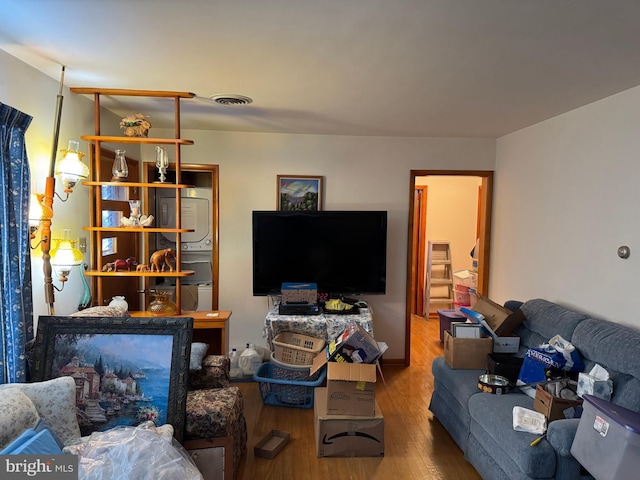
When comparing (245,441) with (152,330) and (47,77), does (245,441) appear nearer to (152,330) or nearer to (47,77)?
(152,330)

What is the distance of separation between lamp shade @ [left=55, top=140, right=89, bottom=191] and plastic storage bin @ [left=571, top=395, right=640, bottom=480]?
3.10 metres

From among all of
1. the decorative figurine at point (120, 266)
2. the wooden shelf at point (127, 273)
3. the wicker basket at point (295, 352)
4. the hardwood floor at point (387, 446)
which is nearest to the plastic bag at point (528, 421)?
the hardwood floor at point (387, 446)

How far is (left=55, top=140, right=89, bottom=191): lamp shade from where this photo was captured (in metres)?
2.55

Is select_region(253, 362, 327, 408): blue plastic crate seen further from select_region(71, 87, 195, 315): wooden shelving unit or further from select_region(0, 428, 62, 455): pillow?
select_region(0, 428, 62, 455): pillow

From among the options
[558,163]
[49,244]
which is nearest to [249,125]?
[49,244]

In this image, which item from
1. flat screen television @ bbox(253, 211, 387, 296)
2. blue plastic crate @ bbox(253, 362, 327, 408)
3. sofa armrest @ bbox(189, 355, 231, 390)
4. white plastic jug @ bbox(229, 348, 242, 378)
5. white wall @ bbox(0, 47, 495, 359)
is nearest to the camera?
sofa armrest @ bbox(189, 355, 231, 390)

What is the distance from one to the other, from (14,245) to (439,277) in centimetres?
579

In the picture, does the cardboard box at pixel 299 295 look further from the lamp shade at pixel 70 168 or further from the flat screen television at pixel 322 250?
the lamp shade at pixel 70 168

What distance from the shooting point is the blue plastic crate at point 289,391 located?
136 inches

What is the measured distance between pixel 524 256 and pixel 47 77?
3919 millimetres

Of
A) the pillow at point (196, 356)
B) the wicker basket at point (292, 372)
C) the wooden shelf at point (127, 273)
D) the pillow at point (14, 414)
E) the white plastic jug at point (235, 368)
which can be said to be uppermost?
the wooden shelf at point (127, 273)

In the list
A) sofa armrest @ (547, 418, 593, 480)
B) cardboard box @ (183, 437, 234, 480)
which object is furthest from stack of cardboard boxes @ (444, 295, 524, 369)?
cardboard box @ (183, 437, 234, 480)

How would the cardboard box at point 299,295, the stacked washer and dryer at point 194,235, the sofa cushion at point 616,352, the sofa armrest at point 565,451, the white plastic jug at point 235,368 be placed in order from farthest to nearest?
the stacked washer and dryer at point 194,235 → the white plastic jug at point 235,368 → the cardboard box at point 299,295 → the sofa cushion at point 616,352 → the sofa armrest at point 565,451

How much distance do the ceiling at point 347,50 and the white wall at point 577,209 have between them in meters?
0.22
